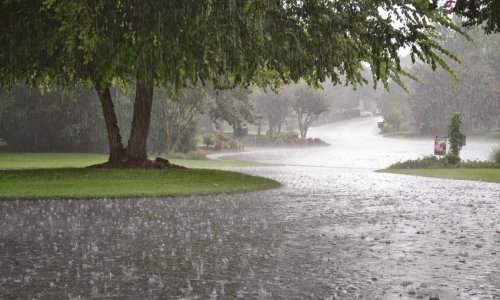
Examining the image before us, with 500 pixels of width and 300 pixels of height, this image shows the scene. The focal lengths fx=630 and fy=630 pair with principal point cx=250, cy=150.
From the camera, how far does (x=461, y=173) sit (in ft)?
84.6

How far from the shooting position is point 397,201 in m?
15.3

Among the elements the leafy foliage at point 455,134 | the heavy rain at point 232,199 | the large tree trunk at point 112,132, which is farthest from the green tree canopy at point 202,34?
the leafy foliage at point 455,134

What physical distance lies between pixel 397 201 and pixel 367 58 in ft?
21.7

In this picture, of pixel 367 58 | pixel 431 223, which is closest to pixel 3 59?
pixel 367 58

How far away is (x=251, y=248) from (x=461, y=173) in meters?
19.1

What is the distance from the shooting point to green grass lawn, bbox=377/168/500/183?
2365 centimetres

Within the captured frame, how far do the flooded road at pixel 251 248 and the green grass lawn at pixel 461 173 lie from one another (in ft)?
28.9

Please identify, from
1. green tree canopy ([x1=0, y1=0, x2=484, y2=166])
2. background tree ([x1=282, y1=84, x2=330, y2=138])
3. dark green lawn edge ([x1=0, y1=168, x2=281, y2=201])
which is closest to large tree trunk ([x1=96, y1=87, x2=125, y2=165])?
dark green lawn edge ([x1=0, y1=168, x2=281, y2=201])

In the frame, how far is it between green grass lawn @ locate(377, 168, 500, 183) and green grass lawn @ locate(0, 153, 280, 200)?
8.42 meters

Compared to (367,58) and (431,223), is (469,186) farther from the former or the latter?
(431,223)

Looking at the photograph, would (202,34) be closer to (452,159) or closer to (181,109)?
(452,159)

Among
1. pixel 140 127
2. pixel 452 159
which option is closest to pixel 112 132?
pixel 140 127

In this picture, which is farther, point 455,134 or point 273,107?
point 273,107

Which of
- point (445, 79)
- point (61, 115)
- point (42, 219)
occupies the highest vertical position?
point (445, 79)
